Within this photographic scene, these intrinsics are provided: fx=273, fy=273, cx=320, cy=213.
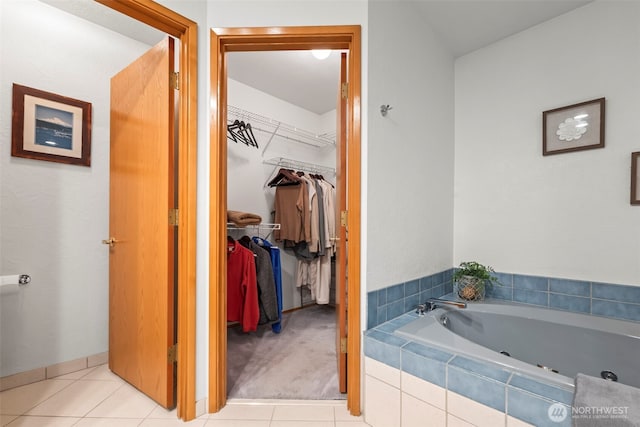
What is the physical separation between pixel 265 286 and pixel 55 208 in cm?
155

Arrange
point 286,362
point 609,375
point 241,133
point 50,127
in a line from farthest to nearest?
point 241,133
point 286,362
point 50,127
point 609,375

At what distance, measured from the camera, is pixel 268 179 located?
9.83ft

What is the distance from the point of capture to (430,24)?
1856 millimetres

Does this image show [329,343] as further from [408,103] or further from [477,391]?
[408,103]

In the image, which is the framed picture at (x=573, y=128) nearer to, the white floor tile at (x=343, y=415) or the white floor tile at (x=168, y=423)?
the white floor tile at (x=343, y=415)

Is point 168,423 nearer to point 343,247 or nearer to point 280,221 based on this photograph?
point 343,247

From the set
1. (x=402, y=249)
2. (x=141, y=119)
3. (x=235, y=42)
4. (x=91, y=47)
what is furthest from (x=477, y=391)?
(x=91, y=47)

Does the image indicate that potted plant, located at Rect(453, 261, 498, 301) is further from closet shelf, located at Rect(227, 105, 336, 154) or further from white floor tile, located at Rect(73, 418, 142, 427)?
closet shelf, located at Rect(227, 105, 336, 154)

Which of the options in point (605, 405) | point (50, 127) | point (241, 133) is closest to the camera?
point (605, 405)

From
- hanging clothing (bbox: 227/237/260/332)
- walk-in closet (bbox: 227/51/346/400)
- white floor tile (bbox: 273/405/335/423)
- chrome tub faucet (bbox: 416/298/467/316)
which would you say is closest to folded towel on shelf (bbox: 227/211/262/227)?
walk-in closet (bbox: 227/51/346/400)

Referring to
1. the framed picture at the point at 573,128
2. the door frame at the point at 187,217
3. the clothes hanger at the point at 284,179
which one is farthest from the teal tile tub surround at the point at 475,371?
the clothes hanger at the point at 284,179

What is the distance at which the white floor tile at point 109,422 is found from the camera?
1.34 m

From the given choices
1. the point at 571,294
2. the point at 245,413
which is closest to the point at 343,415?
the point at 245,413
